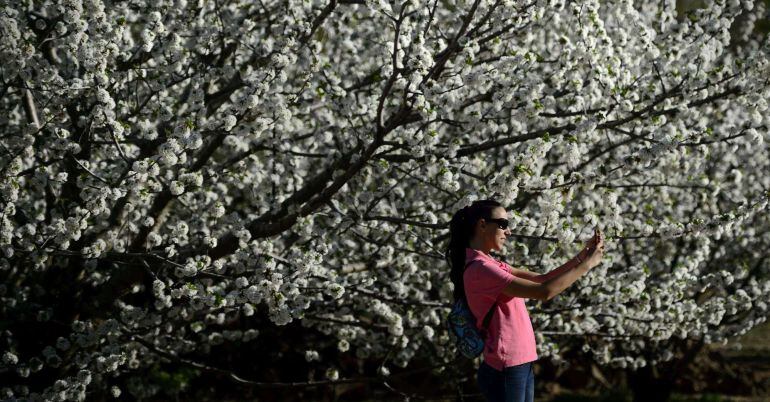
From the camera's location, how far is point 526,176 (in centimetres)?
493

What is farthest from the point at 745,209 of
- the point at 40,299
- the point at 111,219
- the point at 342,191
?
the point at 40,299

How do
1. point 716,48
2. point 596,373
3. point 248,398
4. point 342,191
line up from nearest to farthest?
point 342,191 < point 716,48 < point 248,398 < point 596,373

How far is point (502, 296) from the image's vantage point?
3.94 m

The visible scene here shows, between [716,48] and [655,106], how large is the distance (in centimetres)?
172

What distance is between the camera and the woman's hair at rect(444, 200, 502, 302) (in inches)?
163

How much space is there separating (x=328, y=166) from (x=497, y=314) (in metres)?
2.89

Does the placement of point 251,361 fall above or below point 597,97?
below

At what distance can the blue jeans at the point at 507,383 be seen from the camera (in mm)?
3873

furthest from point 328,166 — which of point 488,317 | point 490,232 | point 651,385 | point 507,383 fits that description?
point 651,385

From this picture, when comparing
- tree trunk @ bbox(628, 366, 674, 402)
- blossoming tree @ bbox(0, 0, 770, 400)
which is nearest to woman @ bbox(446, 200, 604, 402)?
blossoming tree @ bbox(0, 0, 770, 400)

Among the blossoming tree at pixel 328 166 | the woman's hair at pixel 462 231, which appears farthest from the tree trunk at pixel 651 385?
the woman's hair at pixel 462 231

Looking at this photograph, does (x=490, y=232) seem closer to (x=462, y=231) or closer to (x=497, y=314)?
(x=462, y=231)

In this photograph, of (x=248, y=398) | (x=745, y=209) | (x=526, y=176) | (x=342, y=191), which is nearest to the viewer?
(x=526, y=176)

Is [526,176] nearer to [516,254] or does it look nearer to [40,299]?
[516,254]
